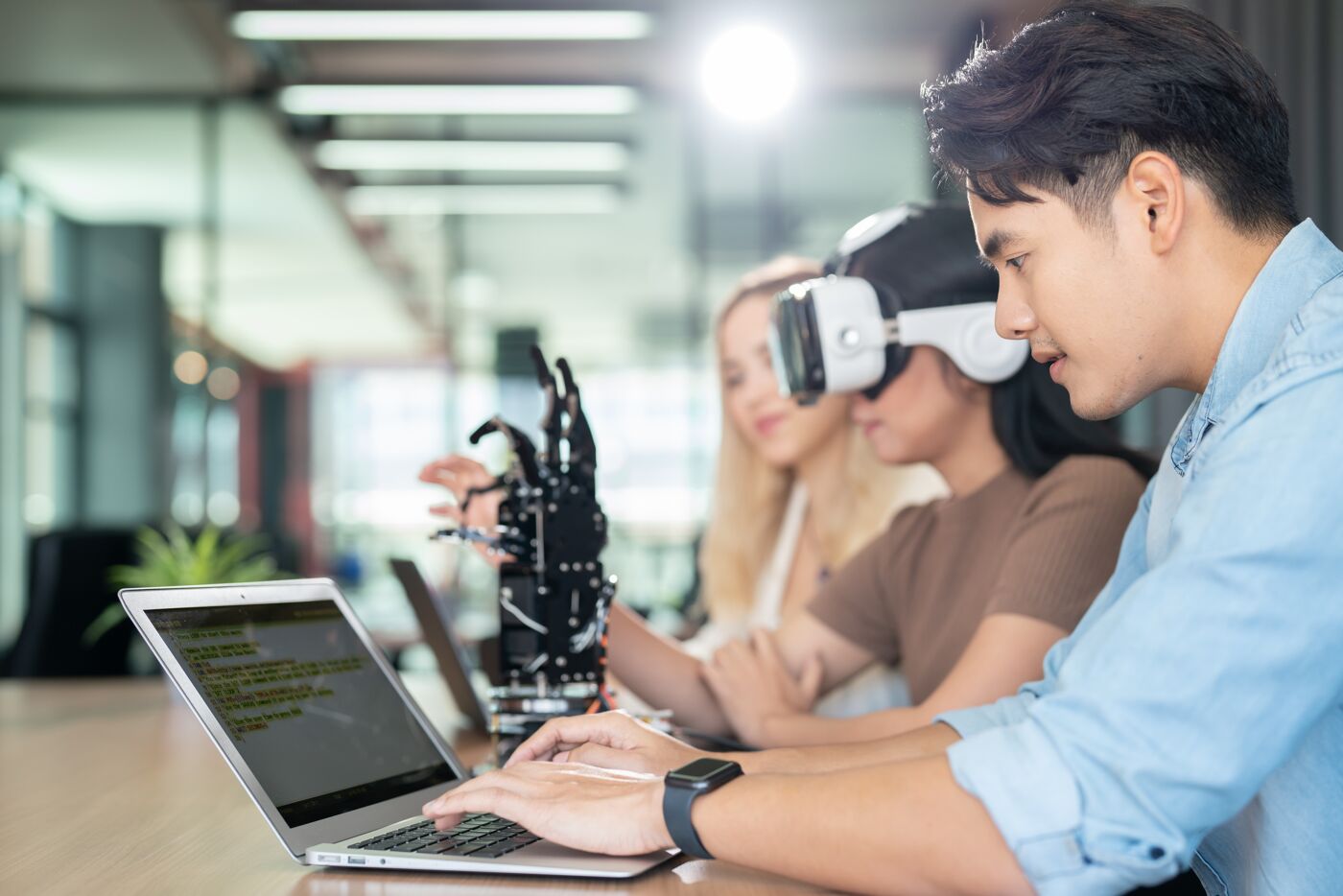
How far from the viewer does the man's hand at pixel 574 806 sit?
953 mm

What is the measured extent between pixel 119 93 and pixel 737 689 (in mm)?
5823

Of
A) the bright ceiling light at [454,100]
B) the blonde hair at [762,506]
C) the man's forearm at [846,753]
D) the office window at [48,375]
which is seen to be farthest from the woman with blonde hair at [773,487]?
the office window at [48,375]

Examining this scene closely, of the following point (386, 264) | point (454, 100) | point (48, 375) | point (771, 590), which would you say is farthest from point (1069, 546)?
point (48, 375)

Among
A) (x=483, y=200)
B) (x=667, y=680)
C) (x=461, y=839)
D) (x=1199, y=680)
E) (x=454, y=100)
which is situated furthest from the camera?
(x=483, y=200)

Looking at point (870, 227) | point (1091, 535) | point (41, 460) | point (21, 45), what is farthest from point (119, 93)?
point (1091, 535)

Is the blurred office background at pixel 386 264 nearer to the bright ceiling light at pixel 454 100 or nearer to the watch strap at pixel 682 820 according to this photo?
the bright ceiling light at pixel 454 100

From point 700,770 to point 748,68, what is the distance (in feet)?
15.6

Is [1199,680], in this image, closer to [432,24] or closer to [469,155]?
[432,24]

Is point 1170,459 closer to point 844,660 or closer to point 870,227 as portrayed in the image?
point 870,227

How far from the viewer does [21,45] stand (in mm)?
Answer: 5770

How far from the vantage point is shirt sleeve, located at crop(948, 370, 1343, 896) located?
80 cm

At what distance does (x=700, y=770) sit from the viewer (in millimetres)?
958

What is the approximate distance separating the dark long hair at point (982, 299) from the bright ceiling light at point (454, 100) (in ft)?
16.0

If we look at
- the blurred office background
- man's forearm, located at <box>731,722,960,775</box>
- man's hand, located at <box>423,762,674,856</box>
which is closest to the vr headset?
man's forearm, located at <box>731,722,960,775</box>
